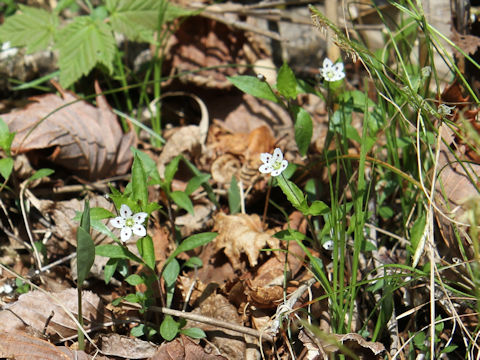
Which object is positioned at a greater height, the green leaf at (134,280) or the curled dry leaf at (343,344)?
the green leaf at (134,280)

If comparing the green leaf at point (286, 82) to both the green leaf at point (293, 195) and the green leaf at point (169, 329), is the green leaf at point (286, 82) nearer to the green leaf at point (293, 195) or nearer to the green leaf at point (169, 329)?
the green leaf at point (293, 195)

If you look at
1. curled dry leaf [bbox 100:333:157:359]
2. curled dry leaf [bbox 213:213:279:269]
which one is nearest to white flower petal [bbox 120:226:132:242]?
curled dry leaf [bbox 100:333:157:359]

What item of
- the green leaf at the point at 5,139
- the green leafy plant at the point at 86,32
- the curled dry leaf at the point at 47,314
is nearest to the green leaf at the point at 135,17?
the green leafy plant at the point at 86,32

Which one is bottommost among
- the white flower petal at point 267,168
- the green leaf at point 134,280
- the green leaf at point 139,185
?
the green leaf at point 134,280

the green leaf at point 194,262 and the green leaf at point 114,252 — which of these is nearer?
the green leaf at point 114,252

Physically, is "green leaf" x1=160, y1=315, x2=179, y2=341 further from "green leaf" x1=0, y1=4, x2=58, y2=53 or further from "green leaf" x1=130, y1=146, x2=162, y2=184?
"green leaf" x1=0, y1=4, x2=58, y2=53

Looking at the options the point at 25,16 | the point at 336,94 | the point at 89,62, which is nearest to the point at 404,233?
the point at 336,94

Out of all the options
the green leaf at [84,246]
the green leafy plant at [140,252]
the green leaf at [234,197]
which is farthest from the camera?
the green leaf at [234,197]

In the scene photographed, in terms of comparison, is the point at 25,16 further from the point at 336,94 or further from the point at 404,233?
the point at 404,233
